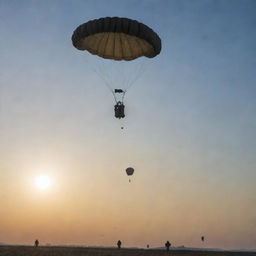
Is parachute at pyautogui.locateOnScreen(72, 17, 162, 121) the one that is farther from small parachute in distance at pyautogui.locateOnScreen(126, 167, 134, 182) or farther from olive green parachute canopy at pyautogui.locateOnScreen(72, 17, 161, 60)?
small parachute in distance at pyautogui.locateOnScreen(126, 167, 134, 182)

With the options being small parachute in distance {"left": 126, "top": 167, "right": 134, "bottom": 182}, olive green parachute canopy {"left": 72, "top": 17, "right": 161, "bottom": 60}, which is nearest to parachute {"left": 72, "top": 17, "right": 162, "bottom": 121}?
olive green parachute canopy {"left": 72, "top": 17, "right": 161, "bottom": 60}

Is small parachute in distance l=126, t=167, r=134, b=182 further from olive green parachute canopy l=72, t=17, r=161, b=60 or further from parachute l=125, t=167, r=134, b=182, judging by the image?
olive green parachute canopy l=72, t=17, r=161, b=60

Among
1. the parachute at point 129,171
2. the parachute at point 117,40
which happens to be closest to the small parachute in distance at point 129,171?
the parachute at point 129,171

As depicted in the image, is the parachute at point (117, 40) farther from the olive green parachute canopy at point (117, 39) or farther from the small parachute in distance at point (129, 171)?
the small parachute in distance at point (129, 171)

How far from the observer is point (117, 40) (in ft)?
102

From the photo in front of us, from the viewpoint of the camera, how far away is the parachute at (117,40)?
2823 cm

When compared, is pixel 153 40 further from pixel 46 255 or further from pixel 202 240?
pixel 202 240

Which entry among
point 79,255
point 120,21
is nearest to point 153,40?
point 120,21

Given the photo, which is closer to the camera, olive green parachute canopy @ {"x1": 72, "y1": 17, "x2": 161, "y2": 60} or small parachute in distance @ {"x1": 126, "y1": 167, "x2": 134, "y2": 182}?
olive green parachute canopy @ {"x1": 72, "y1": 17, "x2": 161, "y2": 60}

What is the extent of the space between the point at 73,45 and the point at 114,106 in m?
5.29

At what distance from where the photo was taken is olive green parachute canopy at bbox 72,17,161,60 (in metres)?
28.2

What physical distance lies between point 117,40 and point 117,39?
0.09 meters

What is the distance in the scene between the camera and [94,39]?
31.1m

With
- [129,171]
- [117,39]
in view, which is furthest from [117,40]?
[129,171]
